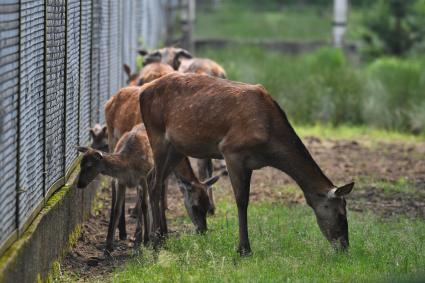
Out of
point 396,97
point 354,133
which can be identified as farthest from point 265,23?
point 354,133

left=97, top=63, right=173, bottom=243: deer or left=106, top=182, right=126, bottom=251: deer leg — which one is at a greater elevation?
left=97, top=63, right=173, bottom=243: deer

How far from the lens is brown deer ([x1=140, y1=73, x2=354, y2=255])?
977 cm

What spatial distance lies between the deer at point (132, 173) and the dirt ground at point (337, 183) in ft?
1.11

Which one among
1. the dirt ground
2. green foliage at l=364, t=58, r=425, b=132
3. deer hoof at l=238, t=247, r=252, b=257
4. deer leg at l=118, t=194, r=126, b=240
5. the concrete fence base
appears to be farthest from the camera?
green foliage at l=364, t=58, r=425, b=132

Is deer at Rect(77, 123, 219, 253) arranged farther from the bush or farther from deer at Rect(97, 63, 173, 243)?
the bush

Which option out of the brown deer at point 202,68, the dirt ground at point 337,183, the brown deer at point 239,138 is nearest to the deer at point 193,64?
the brown deer at point 202,68

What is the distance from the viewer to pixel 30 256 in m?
7.52

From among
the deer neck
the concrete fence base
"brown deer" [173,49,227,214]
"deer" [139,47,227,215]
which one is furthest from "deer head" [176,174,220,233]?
the deer neck

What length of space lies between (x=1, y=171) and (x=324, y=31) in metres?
37.7

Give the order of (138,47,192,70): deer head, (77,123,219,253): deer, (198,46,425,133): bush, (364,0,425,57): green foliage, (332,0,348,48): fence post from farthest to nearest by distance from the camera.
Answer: (332,0,348,48): fence post
(364,0,425,57): green foliage
(198,46,425,133): bush
(138,47,192,70): deer head
(77,123,219,253): deer

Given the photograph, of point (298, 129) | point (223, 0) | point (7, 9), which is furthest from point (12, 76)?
point (223, 0)

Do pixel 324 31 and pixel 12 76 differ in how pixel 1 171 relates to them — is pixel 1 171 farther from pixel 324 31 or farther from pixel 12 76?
pixel 324 31

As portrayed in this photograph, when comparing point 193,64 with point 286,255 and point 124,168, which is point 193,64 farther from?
point 286,255

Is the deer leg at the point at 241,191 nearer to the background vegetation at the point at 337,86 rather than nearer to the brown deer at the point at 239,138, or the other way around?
the brown deer at the point at 239,138
